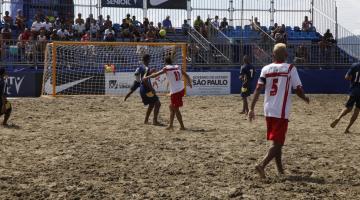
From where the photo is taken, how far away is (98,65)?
74.2ft

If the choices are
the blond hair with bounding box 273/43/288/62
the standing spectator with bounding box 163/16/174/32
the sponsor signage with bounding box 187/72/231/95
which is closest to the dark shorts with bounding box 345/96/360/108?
the blond hair with bounding box 273/43/288/62

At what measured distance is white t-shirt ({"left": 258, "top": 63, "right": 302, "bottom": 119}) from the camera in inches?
291

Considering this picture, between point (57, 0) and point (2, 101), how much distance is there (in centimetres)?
1426

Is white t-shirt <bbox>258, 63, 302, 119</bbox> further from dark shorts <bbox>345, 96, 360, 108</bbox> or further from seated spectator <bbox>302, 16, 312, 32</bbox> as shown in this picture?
seated spectator <bbox>302, 16, 312, 32</bbox>

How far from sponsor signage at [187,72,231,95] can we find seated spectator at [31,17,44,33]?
6.32m

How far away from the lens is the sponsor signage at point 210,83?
23.9 m

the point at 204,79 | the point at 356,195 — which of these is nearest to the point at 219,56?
the point at 204,79

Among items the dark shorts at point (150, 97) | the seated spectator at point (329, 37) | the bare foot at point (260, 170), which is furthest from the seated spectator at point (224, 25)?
the bare foot at point (260, 170)

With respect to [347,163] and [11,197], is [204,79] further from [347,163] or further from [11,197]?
[11,197]

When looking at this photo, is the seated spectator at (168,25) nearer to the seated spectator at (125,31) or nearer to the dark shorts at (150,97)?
the seated spectator at (125,31)

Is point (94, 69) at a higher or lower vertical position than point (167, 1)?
lower

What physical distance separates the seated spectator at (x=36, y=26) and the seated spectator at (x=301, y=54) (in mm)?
10900

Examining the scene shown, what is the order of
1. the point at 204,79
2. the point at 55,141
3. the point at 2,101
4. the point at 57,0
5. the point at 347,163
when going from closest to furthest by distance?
the point at 347,163 → the point at 55,141 → the point at 2,101 → the point at 204,79 → the point at 57,0

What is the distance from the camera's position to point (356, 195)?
6.66m
